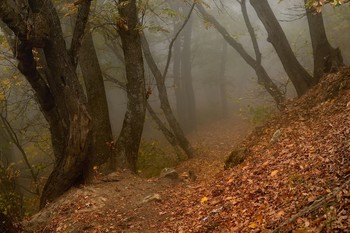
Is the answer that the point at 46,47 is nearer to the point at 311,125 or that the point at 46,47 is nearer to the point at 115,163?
the point at 115,163

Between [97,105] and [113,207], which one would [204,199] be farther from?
[97,105]

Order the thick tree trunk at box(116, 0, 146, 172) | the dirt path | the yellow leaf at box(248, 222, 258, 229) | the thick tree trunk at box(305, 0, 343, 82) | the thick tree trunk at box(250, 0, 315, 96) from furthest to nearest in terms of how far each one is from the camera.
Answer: the thick tree trunk at box(250, 0, 315, 96) < the thick tree trunk at box(305, 0, 343, 82) < the thick tree trunk at box(116, 0, 146, 172) < the dirt path < the yellow leaf at box(248, 222, 258, 229)

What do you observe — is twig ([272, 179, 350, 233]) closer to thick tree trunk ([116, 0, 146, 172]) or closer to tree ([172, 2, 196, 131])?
thick tree trunk ([116, 0, 146, 172])

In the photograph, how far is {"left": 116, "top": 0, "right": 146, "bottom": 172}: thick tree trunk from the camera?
8.50 metres

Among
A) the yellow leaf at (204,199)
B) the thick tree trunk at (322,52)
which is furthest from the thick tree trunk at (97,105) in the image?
the thick tree trunk at (322,52)

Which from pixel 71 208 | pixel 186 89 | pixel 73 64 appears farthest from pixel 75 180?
pixel 186 89

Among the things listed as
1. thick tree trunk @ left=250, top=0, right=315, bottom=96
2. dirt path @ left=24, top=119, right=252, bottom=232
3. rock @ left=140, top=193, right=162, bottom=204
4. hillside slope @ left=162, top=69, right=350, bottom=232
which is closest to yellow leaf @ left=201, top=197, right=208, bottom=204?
hillside slope @ left=162, top=69, right=350, bottom=232

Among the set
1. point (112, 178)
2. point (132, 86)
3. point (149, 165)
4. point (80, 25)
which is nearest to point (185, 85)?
point (149, 165)

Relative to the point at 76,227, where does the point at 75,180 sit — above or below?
above

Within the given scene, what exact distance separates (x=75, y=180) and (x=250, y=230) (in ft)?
13.6

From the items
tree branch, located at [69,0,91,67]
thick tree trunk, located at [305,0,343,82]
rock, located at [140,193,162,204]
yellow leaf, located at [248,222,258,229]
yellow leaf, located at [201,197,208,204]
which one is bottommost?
yellow leaf, located at [201,197,208,204]

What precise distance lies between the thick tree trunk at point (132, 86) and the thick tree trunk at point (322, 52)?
4505 millimetres

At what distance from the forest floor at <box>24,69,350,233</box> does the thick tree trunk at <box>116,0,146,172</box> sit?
0.67 meters

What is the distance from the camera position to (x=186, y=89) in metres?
25.6
